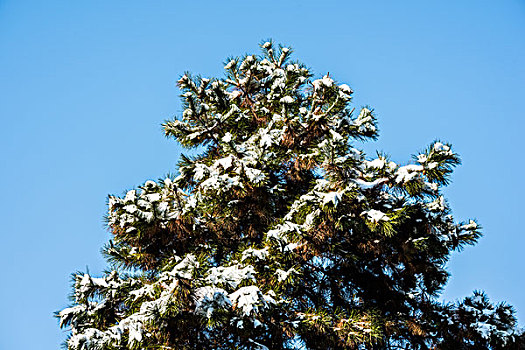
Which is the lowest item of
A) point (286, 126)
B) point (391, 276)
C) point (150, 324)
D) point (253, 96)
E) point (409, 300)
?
point (150, 324)

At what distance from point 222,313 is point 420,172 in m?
3.47

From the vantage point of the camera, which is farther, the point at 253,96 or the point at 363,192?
the point at 253,96

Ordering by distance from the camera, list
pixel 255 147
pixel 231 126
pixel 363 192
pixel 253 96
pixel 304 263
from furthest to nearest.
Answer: pixel 253 96
pixel 231 126
pixel 304 263
pixel 255 147
pixel 363 192

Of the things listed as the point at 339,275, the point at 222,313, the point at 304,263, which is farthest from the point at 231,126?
the point at 222,313

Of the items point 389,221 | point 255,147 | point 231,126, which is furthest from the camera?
point 231,126

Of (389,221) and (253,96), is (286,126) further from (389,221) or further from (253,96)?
(389,221)

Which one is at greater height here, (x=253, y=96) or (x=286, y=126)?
(x=253, y=96)

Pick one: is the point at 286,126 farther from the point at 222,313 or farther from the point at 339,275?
the point at 222,313

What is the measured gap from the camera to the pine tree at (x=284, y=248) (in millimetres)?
5648

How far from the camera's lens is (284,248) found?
258 inches

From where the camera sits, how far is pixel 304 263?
7.81 metres

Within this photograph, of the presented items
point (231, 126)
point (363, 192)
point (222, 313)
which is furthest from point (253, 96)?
point (222, 313)

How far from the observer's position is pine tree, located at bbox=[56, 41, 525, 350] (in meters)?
5.65

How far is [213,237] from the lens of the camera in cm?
793
